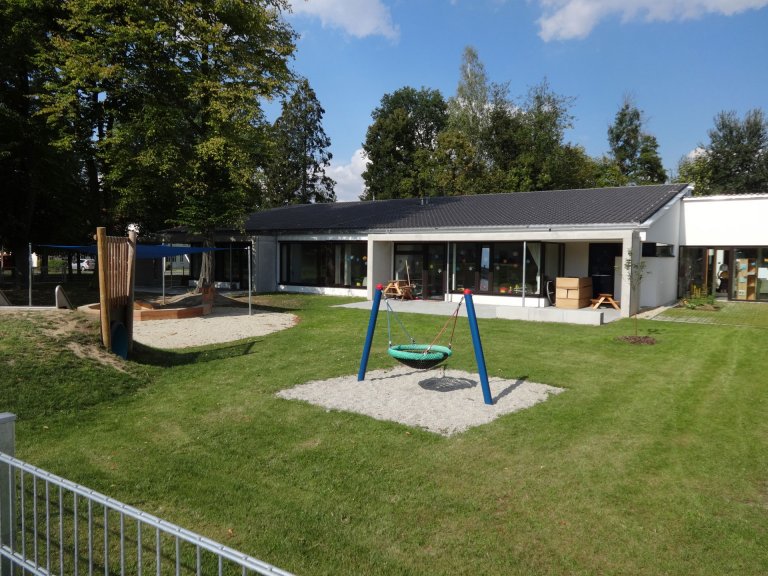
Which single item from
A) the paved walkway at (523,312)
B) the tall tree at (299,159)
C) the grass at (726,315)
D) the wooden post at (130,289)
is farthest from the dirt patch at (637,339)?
the tall tree at (299,159)

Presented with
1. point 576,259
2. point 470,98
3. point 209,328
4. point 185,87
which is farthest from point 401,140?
point 209,328

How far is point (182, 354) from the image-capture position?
36.7 ft

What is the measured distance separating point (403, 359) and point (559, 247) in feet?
48.5

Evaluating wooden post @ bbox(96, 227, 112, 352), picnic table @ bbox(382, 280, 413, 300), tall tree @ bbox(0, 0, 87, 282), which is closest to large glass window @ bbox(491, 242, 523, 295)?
picnic table @ bbox(382, 280, 413, 300)

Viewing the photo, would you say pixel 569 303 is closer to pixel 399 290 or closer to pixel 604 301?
pixel 604 301

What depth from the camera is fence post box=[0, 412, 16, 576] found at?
3197mm

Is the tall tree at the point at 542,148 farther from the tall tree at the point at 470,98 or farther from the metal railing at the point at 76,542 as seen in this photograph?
the metal railing at the point at 76,542

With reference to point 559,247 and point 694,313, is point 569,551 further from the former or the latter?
point 559,247

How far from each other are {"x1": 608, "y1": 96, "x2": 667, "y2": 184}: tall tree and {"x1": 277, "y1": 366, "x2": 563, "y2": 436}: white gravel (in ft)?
142

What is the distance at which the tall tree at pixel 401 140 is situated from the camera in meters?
Result: 50.5

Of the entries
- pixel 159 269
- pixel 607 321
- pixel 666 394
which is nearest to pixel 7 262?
pixel 159 269

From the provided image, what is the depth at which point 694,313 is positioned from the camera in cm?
1805

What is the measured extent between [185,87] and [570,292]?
16258 millimetres

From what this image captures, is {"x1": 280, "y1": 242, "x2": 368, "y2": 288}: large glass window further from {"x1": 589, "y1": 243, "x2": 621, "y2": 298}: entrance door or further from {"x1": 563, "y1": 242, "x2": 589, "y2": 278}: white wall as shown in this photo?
{"x1": 589, "y1": 243, "x2": 621, "y2": 298}: entrance door
